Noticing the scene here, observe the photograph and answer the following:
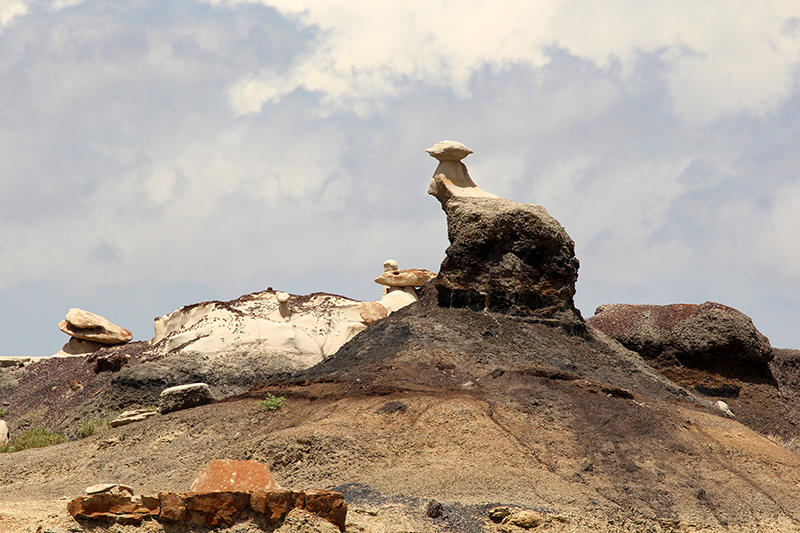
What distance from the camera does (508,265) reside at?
49.5 feet

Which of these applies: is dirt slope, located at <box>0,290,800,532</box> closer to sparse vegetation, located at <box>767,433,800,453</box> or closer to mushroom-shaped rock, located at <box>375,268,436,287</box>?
sparse vegetation, located at <box>767,433,800,453</box>

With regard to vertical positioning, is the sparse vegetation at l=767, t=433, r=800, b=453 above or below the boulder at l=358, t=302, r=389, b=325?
below

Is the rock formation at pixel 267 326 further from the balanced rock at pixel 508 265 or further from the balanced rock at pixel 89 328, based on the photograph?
the balanced rock at pixel 508 265

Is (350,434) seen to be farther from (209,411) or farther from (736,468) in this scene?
(736,468)

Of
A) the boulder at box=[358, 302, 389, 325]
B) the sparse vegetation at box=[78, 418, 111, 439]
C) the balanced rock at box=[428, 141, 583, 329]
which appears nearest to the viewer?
the sparse vegetation at box=[78, 418, 111, 439]

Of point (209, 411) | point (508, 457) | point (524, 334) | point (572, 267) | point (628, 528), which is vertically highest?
point (572, 267)

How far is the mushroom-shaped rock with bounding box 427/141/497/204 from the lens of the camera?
1647cm

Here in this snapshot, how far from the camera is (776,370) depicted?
66.0ft

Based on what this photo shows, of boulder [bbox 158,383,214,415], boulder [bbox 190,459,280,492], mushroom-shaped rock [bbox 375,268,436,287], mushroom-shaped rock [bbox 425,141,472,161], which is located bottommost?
boulder [bbox 190,459,280,492]

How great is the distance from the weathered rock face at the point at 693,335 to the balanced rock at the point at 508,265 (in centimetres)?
411

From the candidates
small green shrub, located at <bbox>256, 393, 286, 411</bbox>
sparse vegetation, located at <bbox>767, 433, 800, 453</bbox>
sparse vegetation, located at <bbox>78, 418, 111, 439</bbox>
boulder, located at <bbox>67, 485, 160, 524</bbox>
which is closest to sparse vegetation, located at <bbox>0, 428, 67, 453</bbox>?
sparse vegetation, located at <bbox>78, 418, 111, 439</bbox>

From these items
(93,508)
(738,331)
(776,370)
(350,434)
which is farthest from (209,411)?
(776,370)

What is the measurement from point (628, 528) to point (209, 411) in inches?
256

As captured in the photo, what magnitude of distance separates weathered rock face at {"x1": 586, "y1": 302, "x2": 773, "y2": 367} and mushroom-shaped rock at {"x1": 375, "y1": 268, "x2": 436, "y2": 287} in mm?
5267
